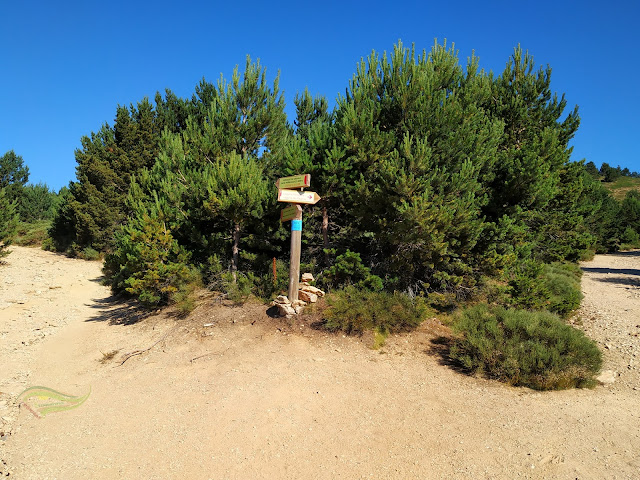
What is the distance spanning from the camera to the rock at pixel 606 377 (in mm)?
5793

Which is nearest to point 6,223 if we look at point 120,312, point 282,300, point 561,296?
point 120,312

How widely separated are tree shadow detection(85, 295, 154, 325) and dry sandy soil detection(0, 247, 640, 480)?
5.21 ft

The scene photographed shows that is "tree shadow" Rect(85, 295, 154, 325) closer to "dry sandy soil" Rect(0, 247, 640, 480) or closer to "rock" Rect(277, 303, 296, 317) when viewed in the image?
"dry sandy soil" Rect(0, 247, 640, 480)

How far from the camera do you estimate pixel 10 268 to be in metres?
19.1

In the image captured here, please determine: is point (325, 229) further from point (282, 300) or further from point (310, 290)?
point (282, 300)

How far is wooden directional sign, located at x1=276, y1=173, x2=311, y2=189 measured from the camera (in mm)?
8198

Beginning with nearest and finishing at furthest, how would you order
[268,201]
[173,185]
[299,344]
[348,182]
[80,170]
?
1. [299,344]
2. [348,182]
3. [268,201]
4. [173,185]
5. [80,170]

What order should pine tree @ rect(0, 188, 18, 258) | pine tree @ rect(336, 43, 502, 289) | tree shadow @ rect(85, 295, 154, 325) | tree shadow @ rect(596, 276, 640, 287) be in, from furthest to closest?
1. pine tree @ rect(0, 188, 18, 258)
2. tree shadow @ rect(596, 276, 640, 287)
3. tree shadow @ rect(85, 295, 154, 325)
4. pine tree @ rect(336, 43, 502, 289)

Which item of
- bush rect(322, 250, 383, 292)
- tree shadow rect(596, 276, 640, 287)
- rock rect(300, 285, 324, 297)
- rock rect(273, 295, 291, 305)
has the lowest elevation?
tree shadow rect(596, 276, 640, 287)

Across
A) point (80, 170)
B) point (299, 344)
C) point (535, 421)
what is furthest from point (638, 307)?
point (80, 170)

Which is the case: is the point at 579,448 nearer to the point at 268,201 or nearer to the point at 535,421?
the point at 535,421

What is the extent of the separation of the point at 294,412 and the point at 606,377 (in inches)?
197

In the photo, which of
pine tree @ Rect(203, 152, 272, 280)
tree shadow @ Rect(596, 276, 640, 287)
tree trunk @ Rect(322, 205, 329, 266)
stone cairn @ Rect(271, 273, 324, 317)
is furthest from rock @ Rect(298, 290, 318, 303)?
tree shadow @ Rect(596, 276, 640, 287)

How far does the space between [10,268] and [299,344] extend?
19701 millimetres
